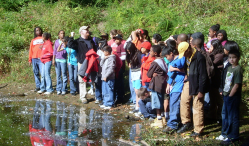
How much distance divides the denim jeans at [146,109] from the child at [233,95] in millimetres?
2298

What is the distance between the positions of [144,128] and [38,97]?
514 centimetres

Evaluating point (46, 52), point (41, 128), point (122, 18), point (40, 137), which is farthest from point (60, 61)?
point (122, 18)

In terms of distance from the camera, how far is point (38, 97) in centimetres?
1092

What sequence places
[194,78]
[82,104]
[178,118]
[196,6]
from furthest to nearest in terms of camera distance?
[196,6] → [82,104] → [178,118] → [194,78]

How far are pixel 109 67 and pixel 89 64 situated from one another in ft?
2.74

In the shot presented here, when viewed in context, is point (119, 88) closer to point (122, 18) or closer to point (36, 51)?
point (36, 51)

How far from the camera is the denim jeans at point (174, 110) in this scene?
22.0ft

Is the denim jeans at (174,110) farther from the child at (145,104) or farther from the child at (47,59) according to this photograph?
the child at (47,59)

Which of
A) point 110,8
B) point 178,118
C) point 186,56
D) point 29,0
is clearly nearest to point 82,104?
point 178,118

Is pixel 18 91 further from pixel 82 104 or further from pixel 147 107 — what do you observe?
pixel 147 107

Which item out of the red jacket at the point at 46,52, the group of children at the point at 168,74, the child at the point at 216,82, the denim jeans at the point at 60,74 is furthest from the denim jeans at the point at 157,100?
the red jacket at the point at 46,52

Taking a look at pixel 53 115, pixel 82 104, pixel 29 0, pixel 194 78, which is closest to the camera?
pixel 194 78

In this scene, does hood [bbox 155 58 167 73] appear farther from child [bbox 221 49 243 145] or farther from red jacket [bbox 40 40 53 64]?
red jacket [bbox 40 40 53 64]

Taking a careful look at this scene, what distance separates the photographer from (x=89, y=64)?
9.62m
